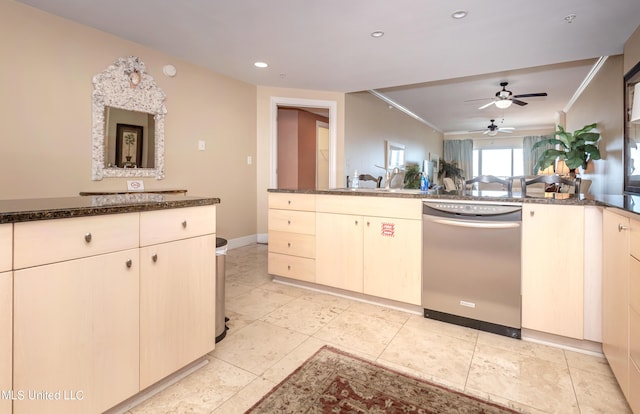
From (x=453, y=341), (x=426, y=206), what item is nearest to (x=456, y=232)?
(x=426, y=206)

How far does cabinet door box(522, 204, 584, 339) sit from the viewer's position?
1.85 meters

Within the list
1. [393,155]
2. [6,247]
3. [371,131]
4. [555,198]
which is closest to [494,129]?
[393,155]

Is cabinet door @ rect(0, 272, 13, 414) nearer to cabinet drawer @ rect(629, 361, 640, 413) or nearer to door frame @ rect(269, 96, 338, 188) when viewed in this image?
cabinet drawer @ rect(629, 361, 640, 413)

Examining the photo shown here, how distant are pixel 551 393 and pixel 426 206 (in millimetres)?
1219

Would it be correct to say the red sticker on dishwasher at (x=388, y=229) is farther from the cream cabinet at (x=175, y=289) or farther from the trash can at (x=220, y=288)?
the cream cabinet at (x=175, y=289)

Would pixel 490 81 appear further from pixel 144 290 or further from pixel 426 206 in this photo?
pixel 144 290

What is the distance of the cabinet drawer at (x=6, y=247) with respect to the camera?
96cm

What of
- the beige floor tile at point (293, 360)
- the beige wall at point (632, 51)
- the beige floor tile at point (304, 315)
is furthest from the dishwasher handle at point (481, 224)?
the beige wall at point (632, 51)

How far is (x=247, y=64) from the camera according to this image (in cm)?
402

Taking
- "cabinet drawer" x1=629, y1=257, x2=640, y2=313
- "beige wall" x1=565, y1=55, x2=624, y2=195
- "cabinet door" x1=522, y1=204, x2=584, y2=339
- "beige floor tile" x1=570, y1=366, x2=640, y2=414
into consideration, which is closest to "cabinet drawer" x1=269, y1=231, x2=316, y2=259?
"cabinet door" x1=522, y1=204, x2=584, y2=339

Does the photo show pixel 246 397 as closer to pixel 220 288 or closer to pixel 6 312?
pixel 220 288

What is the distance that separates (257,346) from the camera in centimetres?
193

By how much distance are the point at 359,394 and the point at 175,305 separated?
0.95m

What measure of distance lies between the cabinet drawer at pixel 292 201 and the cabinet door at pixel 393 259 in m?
0.53
